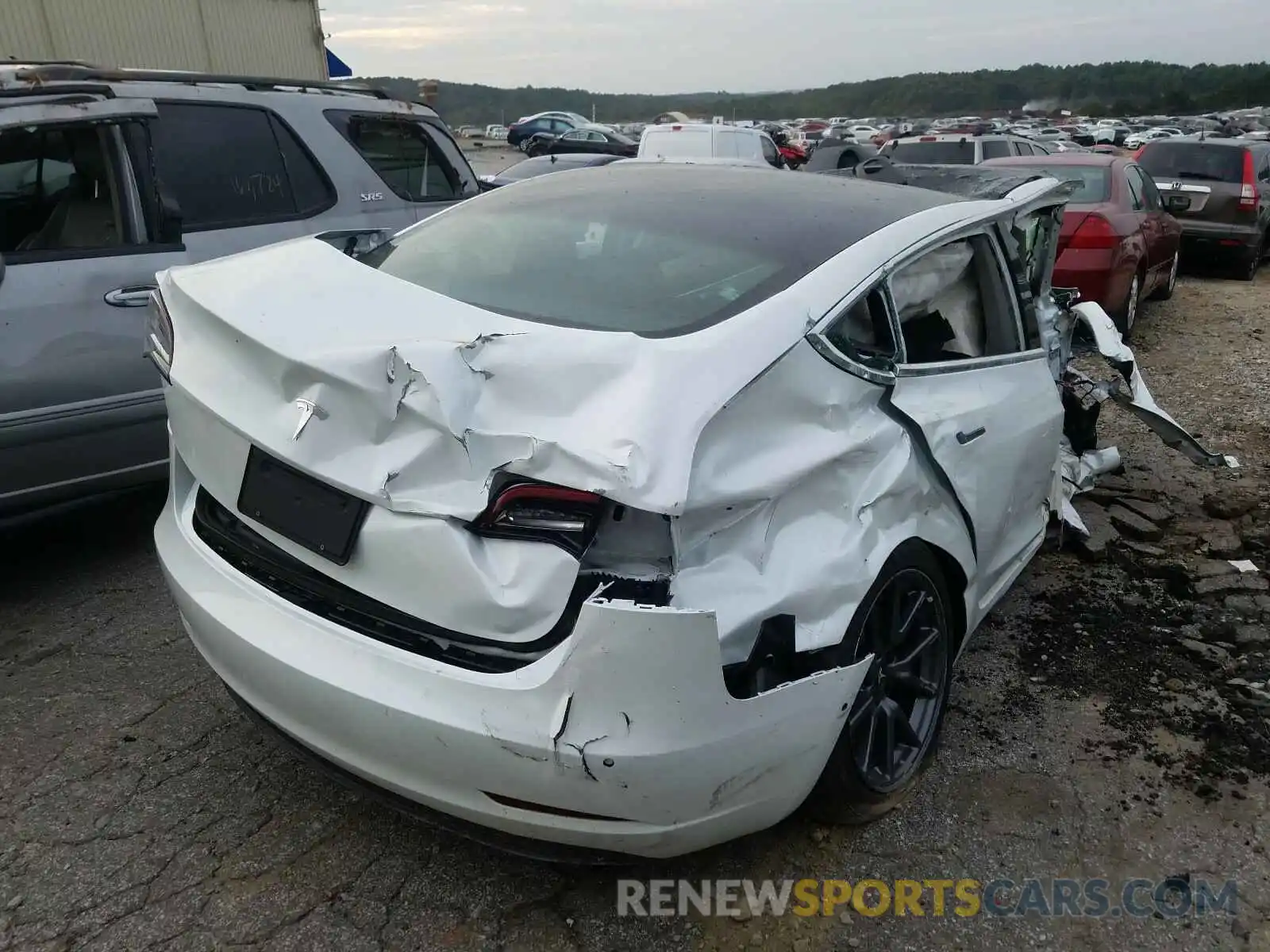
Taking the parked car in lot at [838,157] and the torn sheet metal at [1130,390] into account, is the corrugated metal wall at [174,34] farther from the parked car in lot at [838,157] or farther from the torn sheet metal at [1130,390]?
the torn sheet metal at [1130,390]

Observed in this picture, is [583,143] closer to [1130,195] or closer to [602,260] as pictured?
[1130,195]

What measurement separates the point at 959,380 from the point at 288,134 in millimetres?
3341

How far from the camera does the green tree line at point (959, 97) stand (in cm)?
8325

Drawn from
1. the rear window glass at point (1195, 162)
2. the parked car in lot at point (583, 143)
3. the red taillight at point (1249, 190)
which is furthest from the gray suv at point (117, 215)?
the parked car in lot at point (583, 143)

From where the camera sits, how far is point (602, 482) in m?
1.83

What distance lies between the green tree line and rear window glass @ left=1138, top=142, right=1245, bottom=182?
247 feet

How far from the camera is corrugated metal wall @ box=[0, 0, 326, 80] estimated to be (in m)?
15.1

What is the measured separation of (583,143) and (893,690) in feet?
88.2

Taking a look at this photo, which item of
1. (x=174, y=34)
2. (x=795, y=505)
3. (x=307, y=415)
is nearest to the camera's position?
(x=307, y=415)

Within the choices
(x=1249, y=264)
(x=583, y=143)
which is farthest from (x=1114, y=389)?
(x=583, y=143)

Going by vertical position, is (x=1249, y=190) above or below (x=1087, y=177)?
below

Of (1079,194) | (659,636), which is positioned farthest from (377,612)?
(1079,194)

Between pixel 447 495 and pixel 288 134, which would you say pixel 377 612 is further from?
pixel 288 134

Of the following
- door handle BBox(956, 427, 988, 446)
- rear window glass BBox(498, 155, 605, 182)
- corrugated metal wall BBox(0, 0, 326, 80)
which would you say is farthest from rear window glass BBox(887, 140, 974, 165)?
corrugated metal wall BBox(0, 0, 326, 80)
